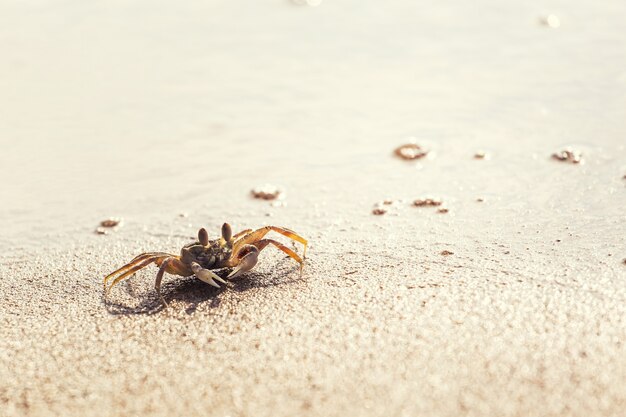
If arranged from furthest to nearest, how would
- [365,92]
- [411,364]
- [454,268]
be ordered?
[365,92] → [454,268] → [411,364]

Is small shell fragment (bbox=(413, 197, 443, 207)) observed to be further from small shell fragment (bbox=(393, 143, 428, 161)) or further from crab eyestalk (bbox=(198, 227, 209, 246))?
crab eyestalk (bbox=(198, 227, 209, 246))

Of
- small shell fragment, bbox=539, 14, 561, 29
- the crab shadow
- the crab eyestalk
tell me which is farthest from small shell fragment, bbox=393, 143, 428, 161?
small shell fragment, bbox=539, 14, 561, 29

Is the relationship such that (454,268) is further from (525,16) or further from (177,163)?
(525,16)

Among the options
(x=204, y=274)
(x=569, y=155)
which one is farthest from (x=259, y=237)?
(x=569, y=155)

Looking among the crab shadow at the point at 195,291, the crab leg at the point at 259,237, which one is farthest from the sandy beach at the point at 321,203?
the crab leg at the point at 259,237

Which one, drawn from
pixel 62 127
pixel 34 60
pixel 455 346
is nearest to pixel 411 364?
pixel 455 346

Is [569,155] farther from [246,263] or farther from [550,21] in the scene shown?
[550,21]

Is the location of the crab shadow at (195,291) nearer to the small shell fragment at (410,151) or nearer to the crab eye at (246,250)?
the crab eye at (246,250)
